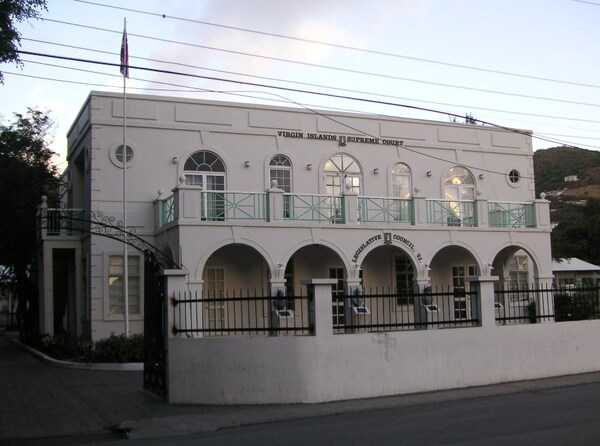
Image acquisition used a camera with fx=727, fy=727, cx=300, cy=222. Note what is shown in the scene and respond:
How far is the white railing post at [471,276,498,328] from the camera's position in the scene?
14961 mm

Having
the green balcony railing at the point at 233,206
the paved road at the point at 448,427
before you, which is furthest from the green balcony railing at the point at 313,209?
the paved road at the point at 448,427

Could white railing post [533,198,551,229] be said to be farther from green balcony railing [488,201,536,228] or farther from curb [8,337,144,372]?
curb [8,337,144,372]

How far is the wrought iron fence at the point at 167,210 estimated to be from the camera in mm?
21781

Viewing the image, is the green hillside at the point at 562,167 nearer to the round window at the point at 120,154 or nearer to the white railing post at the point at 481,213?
the white railing post at the point at 481,213

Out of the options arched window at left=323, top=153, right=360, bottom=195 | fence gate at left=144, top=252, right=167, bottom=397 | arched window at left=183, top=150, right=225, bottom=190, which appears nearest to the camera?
fence gate at left=144, top=252, right=167, bottom=397

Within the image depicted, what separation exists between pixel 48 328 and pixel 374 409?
1609 centimetres

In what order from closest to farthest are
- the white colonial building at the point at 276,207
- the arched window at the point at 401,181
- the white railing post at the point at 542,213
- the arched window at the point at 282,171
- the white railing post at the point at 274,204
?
the white railing post at the point at 274,204 → the white colonial building at the point at 276,207 → the white railing post at the point at 542,213 → the arched window at the point at 282,171 → the arched window at the point at 401,181

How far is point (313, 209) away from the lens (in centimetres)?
2302

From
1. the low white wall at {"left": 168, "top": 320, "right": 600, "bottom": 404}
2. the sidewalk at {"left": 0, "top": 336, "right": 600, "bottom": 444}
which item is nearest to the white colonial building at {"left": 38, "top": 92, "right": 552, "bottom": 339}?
the sidewalk at {"left": 0, "top": 336, "right": 600, "bottom": 444}

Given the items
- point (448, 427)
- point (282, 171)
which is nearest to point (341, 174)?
point (282, 171)

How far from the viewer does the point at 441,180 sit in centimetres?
2792

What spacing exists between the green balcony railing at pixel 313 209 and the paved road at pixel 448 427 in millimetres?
11182

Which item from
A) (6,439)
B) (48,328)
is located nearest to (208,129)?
(48,328)

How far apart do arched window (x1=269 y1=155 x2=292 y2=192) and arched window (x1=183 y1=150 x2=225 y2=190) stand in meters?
1.85
